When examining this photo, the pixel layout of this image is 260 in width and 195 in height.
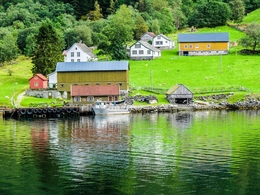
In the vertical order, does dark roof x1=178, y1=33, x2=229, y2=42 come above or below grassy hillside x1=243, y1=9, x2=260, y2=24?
below

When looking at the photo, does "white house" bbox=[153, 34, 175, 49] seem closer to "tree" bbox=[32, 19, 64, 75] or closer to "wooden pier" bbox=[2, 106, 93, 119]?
"tree" bbox=[32, 19, 64, 75]

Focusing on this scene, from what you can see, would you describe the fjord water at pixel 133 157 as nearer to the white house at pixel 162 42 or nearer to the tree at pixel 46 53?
the tree at pixel 46 53

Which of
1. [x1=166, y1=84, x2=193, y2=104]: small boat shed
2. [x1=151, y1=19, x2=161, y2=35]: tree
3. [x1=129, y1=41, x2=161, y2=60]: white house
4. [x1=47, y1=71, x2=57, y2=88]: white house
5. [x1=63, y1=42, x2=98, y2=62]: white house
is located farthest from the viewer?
[x1=151, y1=19, x2=161, y2=35]: tree

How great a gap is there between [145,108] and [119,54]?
40567mm

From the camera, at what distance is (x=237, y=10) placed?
581 feet

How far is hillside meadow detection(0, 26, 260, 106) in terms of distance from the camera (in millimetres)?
109000

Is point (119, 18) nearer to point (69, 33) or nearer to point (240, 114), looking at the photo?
point (69, 33)

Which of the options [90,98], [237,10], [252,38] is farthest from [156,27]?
[90,98]

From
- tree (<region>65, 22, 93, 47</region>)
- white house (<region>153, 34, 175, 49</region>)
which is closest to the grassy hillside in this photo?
white house (<region>153, 34, 175, 49</region>)

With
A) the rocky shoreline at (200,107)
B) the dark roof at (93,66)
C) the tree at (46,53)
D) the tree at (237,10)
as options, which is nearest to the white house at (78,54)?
the tree at (46,53)

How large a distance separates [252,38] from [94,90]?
5222 cm

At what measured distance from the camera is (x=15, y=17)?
194125 mm

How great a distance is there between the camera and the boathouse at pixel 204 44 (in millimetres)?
141750

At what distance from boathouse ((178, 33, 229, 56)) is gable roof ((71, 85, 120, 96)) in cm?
4190
